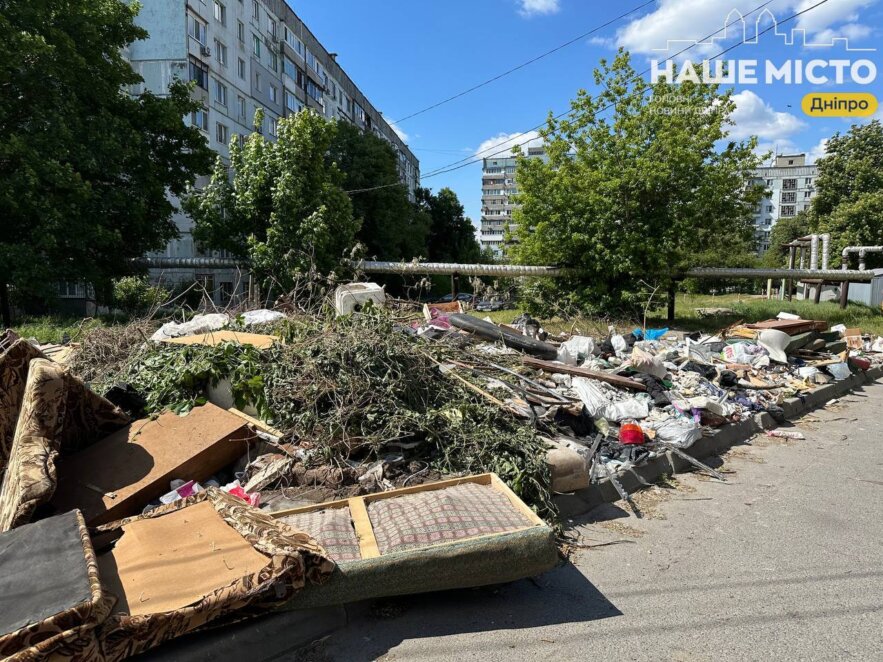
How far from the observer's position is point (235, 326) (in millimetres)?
7273

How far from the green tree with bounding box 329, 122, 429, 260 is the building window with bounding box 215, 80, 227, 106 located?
235 inches

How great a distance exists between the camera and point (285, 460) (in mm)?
4320

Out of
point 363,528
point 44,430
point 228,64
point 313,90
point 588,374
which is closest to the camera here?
point 363,528

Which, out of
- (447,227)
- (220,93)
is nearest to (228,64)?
(220,93)

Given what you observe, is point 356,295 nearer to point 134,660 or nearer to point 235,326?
Answer: point 235,326

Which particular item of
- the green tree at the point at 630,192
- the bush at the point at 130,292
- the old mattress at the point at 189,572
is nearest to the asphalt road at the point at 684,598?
the old mattress at the point at 189,572

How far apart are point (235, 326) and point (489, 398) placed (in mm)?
3610

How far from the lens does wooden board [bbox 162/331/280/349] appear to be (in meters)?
5.75

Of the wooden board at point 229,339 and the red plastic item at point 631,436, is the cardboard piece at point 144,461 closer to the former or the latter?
the wooden board at point 229,339

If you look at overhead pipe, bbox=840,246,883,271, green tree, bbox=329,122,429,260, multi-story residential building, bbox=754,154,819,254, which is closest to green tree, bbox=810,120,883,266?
overhead pipe, bbox=840,246,883,271

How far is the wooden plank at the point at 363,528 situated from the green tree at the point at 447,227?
44.3 meters

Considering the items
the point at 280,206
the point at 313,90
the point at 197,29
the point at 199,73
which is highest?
the point at 313,90

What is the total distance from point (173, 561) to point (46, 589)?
564 millimetres

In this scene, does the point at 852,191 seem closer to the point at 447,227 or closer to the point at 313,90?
the point at 447,227
